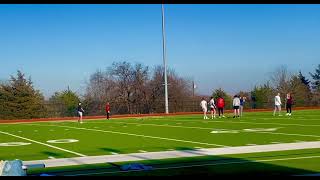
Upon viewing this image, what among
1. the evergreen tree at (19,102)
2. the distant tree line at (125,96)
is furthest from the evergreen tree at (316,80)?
the evergreen tree at (19,102)

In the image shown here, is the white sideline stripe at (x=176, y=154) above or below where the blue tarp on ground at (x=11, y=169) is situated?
below

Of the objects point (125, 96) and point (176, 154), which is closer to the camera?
point (176, 154)

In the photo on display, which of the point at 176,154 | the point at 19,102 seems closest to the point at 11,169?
the point at 176,154

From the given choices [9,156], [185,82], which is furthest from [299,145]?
[185,82]

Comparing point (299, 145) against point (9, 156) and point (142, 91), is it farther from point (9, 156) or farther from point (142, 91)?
point (142, 91)

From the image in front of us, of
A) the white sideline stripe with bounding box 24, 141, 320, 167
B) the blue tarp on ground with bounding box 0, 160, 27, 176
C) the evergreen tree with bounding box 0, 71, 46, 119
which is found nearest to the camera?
the blue tarp on ground with bounding box 0, 160, 27, 176

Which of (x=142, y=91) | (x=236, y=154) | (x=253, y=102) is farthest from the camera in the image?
(x=142, y=91)

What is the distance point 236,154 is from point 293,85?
74087mm

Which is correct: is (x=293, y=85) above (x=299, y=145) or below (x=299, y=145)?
above

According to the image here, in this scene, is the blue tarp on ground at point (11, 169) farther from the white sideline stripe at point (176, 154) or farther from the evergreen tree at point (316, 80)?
the evergreen tree at point (316, 80)

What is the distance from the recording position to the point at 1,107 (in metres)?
56.4

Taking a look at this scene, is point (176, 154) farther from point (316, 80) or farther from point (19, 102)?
point (316, 80)

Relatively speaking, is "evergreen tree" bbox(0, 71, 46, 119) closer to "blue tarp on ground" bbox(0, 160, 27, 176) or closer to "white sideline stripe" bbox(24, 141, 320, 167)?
"white sideline stripe" bbox(24, 141, 320, 167)

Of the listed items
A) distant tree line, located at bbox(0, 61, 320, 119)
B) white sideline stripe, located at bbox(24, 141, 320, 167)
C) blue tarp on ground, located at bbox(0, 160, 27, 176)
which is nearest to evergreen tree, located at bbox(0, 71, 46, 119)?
distant tree line, located at bbox(0, 61, 320, 119)
